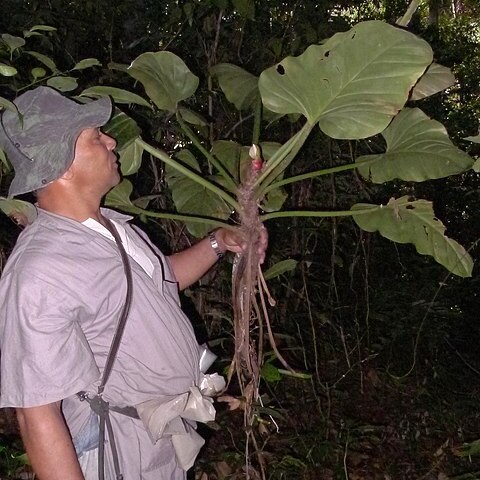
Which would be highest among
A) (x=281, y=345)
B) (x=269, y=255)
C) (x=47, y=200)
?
(x=47, y=200)

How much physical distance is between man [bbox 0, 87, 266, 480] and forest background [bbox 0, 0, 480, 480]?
67 centimetres

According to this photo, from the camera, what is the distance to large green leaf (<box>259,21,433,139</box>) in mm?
968

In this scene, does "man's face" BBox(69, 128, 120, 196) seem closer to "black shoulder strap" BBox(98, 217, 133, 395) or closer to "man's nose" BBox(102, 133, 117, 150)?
"man's nose" BBox(102, 133, 117, 150)

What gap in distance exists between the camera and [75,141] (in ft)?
3.53

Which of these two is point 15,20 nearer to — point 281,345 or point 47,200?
point 47,200

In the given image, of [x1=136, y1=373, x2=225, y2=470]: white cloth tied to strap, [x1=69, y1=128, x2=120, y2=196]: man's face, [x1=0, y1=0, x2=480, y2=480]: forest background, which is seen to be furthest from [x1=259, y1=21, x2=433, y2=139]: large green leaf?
[x1=0, y1=0, x2=480, y2=480]: forest background

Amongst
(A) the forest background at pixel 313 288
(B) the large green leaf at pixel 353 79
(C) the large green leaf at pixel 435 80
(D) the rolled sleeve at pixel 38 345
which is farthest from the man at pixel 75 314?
(A) the forest background at pixel 313 288

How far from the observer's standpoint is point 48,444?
0.99 meters

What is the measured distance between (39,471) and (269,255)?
5.58 ft

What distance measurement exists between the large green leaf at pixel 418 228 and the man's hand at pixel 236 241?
8.3 inches

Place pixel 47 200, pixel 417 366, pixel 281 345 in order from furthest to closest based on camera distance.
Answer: pixel 417 366
pixel 281 345
pixel 47 200

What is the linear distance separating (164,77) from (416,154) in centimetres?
54

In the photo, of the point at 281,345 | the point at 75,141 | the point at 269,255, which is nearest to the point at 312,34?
the point at 269,255

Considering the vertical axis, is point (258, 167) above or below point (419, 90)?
below
